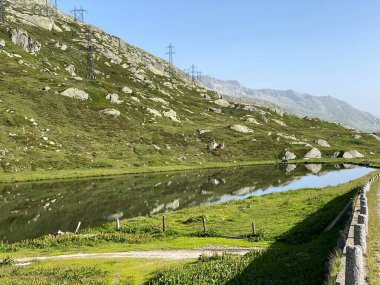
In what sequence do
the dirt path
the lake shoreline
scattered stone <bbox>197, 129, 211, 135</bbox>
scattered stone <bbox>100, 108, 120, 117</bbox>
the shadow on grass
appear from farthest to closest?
scattered stone <bbox>197, 129, 211, 135</bbox> < scattered stone <bbox>100, 108, 120, 117</bbox> < the lake shoreline < the dirt path < the shadow on grass

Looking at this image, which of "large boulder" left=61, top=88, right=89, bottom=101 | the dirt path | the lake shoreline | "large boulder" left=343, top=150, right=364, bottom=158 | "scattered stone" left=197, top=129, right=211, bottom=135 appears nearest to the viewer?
the dirt path

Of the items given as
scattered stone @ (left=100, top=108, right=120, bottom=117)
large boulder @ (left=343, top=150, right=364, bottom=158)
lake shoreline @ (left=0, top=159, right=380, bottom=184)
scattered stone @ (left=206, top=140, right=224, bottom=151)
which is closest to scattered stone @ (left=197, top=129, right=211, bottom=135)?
scattered stone @ (left=206, top=140, right=224, bottom=151)

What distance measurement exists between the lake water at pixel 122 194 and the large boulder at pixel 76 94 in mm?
82271

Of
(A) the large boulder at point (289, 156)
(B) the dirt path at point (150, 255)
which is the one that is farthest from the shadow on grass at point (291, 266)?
(A) the large boulder at point (289, 156)

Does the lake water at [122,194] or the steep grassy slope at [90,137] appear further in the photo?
the steep grassy slope at [90,137]

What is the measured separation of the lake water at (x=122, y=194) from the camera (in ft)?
210

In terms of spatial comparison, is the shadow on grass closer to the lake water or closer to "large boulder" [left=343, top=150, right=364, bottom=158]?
the lake water

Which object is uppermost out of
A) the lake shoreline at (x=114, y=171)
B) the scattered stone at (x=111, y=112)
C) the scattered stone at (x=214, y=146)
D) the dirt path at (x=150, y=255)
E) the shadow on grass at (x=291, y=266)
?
the scattered stone at (x=111, y=112)

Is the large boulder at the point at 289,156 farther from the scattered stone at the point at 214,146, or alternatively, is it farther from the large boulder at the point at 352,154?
the scattered stone at the point at 214,146

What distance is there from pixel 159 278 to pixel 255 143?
538 feet

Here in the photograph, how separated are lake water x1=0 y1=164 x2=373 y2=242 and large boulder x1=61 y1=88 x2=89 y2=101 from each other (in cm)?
8227

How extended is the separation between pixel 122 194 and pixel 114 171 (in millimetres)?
38052

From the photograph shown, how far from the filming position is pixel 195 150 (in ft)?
546

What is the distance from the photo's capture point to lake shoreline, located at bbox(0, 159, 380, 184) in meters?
108
